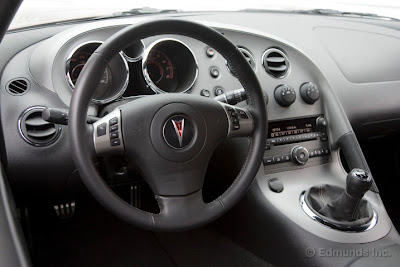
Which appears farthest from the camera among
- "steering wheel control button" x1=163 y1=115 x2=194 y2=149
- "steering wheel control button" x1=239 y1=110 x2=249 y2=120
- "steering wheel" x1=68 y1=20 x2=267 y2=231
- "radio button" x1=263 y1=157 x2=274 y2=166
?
"radio button" x1=263 y1=157 x2=274 y2=166

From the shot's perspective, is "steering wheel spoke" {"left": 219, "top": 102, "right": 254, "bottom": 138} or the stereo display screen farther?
the stereo display screen

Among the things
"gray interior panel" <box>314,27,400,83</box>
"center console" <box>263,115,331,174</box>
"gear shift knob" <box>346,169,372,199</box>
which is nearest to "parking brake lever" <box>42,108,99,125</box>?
"center console" <box>263,115,331,174</box>

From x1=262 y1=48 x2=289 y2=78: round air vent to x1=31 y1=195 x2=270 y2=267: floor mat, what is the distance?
0.75 meters

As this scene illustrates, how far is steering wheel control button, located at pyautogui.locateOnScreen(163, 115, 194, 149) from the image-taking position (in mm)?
1063

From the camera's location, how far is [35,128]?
47.7 inches

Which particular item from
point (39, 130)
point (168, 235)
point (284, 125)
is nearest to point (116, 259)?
point (168, 235)

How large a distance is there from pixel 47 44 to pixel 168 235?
40.5 inches

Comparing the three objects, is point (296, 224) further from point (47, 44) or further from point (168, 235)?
point (47, 44)

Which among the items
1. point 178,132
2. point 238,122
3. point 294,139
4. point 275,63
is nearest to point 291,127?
point 294,139

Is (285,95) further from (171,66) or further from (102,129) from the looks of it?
(102,129)

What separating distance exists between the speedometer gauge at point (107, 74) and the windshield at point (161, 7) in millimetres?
201

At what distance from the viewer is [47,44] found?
4.20 feet

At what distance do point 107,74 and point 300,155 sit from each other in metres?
0.75

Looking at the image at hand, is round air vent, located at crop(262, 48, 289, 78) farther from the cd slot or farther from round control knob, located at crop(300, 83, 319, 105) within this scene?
the cd slot
